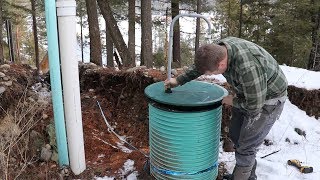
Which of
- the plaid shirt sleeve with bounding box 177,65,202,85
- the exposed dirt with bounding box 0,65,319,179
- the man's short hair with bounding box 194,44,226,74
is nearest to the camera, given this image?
the man's short hair with bounding box 194,44,226,74

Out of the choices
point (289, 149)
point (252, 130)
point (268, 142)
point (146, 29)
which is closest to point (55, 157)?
point (252, 130)

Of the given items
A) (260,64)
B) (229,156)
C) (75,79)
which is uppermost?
(260,64)

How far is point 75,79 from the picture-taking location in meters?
3.13

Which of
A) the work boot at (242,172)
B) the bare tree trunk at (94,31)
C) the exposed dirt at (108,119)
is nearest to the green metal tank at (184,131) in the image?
the work boot at (242,172)

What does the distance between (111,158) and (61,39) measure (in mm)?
1556

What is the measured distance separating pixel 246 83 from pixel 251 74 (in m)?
0.08

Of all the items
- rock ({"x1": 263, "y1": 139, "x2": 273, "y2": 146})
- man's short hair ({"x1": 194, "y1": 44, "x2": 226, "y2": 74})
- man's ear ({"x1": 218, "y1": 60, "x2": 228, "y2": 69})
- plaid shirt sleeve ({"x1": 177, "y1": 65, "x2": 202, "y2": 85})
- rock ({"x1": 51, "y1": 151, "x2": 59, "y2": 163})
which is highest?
man's short hair ({"x1": 194, "y1": 44, "x2": 226, "y2": 74})

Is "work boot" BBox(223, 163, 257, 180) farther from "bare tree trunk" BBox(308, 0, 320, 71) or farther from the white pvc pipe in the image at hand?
"bare tree trunk" BBox(308, 0, 320, 71)

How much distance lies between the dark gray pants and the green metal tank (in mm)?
256

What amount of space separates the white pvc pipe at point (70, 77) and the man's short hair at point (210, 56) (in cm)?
128

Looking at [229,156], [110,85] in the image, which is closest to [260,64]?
[229,156]

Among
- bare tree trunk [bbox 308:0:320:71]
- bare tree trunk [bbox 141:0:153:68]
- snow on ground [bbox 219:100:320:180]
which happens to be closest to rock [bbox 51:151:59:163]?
snow on ground [bbox 219:100:320:180]

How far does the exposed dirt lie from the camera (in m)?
3.50

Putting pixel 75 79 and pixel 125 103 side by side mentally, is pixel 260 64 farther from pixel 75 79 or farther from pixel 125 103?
pixel 125 103
